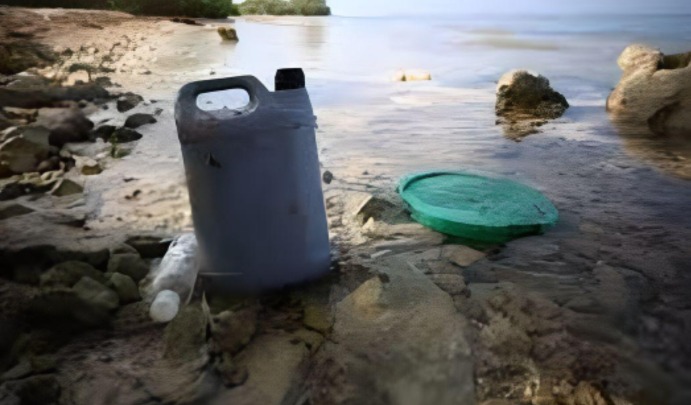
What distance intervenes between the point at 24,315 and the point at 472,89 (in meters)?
6.33

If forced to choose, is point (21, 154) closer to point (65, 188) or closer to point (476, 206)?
point (65, 188)

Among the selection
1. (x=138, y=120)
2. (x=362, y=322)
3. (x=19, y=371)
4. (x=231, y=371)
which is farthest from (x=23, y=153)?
(x=362, y=322)

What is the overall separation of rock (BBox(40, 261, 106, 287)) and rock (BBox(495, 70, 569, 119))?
4.66 meters

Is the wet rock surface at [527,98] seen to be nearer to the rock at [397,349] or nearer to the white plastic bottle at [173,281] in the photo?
the rock at [397,349]

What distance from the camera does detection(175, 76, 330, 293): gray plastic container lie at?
65.2 inches

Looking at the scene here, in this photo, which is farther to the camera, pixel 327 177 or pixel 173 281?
pixel 327 177

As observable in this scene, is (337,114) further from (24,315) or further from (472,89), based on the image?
(24,315)

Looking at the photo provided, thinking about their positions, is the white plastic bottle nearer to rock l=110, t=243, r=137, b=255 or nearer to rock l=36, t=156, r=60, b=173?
rock l=110, t=243, r=137, b=255

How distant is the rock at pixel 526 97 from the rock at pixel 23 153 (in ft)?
14.2

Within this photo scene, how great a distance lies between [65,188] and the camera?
9.60ft

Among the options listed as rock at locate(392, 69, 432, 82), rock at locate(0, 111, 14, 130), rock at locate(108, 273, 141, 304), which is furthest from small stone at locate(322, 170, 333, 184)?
rock at locate(392, 69, 432, 82)

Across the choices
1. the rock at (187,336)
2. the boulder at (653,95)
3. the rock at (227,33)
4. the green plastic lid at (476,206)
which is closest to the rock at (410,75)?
the boulder at (653,95)

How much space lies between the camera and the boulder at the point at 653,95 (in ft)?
15.1

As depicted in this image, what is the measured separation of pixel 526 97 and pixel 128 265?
4910 millimetres
